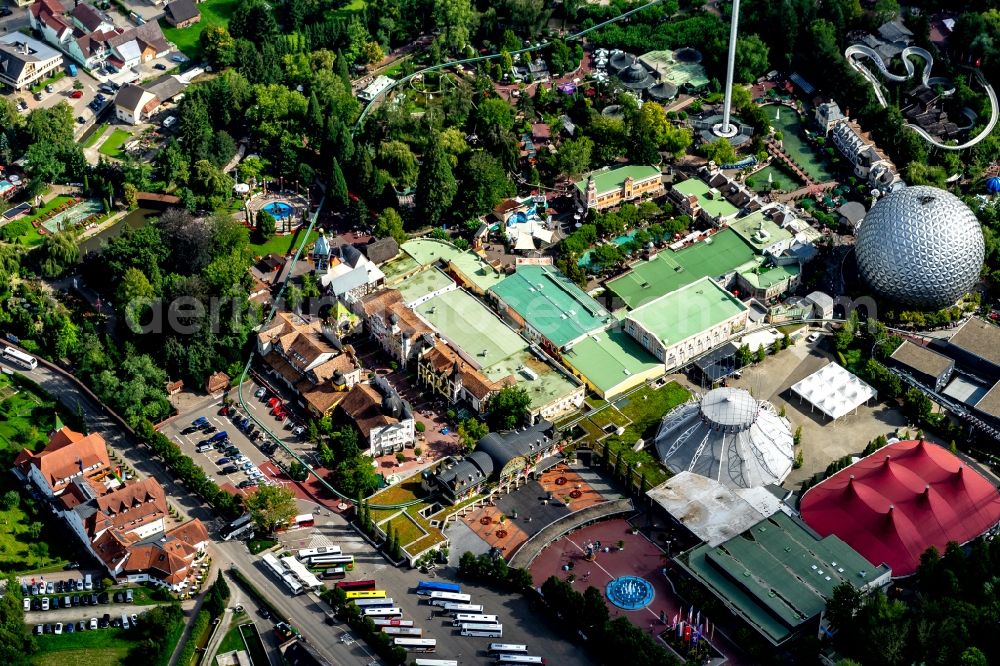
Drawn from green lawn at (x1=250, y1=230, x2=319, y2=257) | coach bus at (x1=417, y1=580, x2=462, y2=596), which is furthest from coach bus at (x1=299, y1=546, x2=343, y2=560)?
green lawn at (x1=250, y1=230, x2=319, y2=257)

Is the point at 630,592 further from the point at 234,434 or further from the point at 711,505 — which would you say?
the point at 234,434

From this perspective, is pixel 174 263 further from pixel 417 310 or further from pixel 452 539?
pixel 452 539

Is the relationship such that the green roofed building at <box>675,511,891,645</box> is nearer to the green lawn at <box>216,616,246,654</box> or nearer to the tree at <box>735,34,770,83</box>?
the green lawn at <box>216,616,246,654</box>

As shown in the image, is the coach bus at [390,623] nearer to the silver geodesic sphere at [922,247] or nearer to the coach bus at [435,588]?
the coach bus at [435,588]

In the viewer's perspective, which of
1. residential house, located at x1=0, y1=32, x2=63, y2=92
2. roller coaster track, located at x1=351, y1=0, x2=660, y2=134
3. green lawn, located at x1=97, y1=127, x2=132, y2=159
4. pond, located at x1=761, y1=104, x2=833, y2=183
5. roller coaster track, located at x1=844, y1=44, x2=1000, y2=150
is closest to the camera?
pond, located at x1=761, y1=104, x2=833, y2=183

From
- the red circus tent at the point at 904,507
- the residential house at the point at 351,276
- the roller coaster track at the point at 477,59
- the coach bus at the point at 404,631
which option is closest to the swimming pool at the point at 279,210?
the residential house at the point at 351,276

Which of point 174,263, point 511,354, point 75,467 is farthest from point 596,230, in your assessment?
point 75,467

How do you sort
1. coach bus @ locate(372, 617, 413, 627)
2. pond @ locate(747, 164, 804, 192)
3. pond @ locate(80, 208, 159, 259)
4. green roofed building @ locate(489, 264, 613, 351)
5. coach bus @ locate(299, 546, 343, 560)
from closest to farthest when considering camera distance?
coach bus @ locate(372, 617, 413, 627), coach bus @ locate(299, 546, 343, 560), green roofed building @ locate(489, 264, 613, 351), pond @ locate(80, 208, 159, 259), pond @ locate(747, 164, 804, 192)
